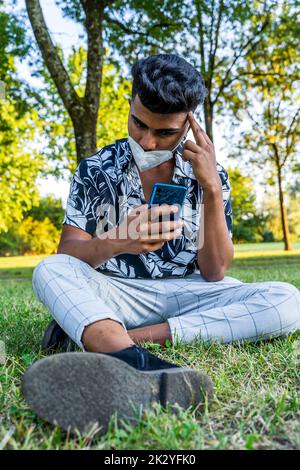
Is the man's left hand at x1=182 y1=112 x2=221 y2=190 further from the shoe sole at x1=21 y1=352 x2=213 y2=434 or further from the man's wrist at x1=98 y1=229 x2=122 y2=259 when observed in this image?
the shoe sole at x1=21 y1=352 x2=213 y2=434

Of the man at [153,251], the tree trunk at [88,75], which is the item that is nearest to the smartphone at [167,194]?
the man at [153,251]

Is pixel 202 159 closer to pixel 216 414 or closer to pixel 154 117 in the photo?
pixel 154 117

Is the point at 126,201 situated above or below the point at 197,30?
below

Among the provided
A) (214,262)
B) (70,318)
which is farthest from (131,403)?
(214,262)

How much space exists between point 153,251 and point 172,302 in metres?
0.32

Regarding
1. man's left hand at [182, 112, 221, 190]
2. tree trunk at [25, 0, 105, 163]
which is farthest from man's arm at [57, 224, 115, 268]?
tree trunk at [25, 0, 105, 163]

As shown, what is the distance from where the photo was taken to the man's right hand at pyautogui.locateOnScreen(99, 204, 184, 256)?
241 cm

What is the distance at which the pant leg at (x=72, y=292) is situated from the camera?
233 centimetres

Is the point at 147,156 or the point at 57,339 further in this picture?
the point at 147,156

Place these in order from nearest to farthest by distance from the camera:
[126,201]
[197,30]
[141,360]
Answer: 1. [141,360]
2. [126,201]
3. [197,30]

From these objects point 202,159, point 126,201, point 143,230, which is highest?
point 202,159

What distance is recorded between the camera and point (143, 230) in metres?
2.41

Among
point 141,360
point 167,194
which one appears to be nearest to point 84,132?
point 167,194

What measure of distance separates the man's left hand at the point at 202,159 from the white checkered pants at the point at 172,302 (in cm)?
61
